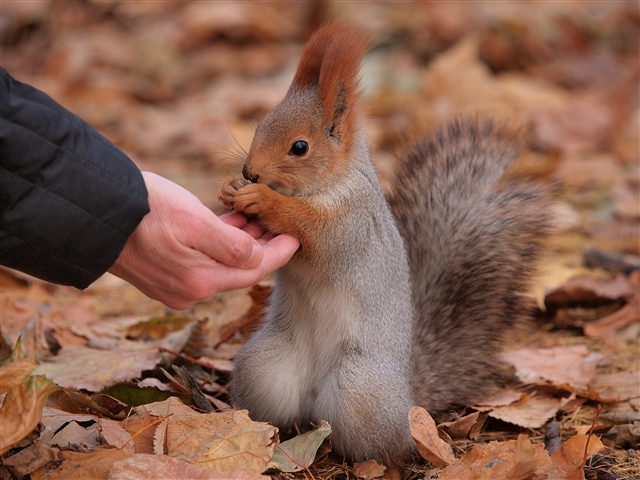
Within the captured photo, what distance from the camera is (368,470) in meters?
1.53

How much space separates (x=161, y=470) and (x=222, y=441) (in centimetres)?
17

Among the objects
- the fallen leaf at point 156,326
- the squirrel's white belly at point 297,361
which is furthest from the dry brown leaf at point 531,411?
the fallen leaf at point 156,326

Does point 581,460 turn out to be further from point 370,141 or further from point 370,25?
point 370,25

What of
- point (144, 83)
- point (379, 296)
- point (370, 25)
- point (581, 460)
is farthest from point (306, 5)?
point (581, 460)

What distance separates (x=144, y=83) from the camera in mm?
4781

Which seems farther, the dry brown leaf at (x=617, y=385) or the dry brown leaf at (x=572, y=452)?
the dry brown leaf at (x=617, y=385)

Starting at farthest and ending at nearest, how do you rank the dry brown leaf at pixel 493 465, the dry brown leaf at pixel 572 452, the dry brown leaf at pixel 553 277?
the dry brown leaf at pixel 553 277 < the dry brown leaf at pixel 572 452 < the dry brown leaf at pixel 493 465

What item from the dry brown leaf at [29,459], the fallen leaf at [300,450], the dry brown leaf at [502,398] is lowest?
the dry brown leaf at [502,398]

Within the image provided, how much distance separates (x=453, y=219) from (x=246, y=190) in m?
0.66

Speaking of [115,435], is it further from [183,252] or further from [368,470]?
[368,470]

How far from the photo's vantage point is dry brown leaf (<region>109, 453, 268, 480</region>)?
1197 mm

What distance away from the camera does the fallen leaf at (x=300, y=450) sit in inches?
56.7

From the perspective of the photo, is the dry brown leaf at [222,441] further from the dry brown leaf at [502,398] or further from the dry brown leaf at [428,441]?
the dry brown leaf at [502,398]

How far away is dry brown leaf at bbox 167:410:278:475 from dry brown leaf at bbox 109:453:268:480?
63 mm
